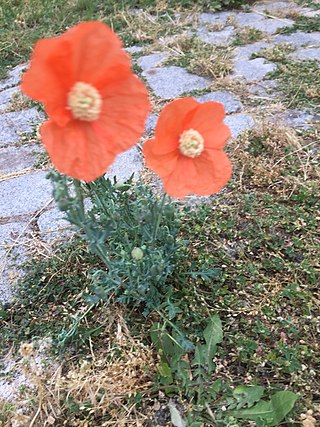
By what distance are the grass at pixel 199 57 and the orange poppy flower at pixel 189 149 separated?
190 centimetres

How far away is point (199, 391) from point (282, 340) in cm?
33

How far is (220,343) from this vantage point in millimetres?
1605

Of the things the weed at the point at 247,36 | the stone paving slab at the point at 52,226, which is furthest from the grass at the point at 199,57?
the stone paving slab at the point at 52,226

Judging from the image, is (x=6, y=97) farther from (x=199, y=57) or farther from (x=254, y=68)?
(x=254, y=68)

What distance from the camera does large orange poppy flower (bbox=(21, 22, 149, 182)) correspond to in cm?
97

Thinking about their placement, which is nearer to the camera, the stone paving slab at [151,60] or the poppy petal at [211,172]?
the poppy petal at [211,172]

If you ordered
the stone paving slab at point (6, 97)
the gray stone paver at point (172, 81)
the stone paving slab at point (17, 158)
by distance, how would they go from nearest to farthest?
the stone paving slab at point (17, 158), the gray stone paver at point (172, 81), the stone paving slab at point (6, 97)

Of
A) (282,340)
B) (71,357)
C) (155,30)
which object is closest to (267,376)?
(282,340)

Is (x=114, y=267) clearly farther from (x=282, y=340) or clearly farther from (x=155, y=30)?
(x=155, y=30)

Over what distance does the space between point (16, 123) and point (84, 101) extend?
205 cm

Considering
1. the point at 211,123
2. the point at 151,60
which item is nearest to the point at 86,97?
the point at 211,123

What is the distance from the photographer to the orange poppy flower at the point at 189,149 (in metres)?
1.24

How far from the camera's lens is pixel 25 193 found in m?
2.33

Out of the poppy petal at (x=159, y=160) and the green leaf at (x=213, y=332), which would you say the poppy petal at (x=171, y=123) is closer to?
the poppy petal at (x=159, y=160)
